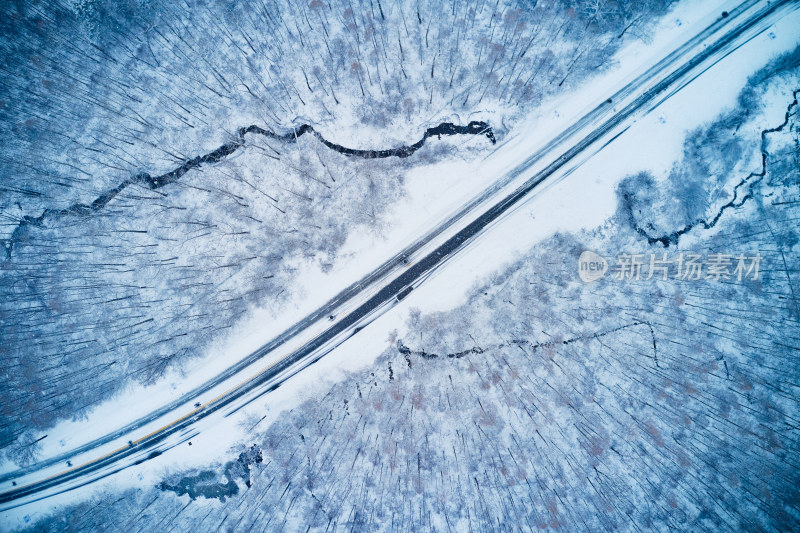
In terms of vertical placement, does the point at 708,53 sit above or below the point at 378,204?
below

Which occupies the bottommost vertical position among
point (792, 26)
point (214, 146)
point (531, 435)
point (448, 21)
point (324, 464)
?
point (531, 435)

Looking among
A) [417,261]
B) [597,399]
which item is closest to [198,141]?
[417,261]

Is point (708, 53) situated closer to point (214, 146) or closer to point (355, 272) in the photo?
point (355, 272)

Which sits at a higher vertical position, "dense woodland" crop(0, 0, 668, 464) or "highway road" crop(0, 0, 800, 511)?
"dense woodland" crop(0, 0, 668, 464)

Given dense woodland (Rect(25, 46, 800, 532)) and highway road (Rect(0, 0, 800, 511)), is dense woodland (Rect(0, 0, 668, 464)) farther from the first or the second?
dense woodland (Rect(25, 46, 800, 532))

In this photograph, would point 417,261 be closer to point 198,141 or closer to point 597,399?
point 597,399

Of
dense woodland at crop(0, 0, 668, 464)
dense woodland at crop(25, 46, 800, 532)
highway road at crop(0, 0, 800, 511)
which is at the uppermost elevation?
dense woodland at crop(0, 0, 668, 464)

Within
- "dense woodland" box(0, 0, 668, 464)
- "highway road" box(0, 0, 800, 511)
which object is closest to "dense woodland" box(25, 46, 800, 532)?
"highway road" box(0, 0, 800, 511)

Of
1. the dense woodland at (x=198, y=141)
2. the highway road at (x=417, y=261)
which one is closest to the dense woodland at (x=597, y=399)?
the highway road at (x=417, y=261)

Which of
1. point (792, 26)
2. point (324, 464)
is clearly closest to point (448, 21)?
point (792, 26)
